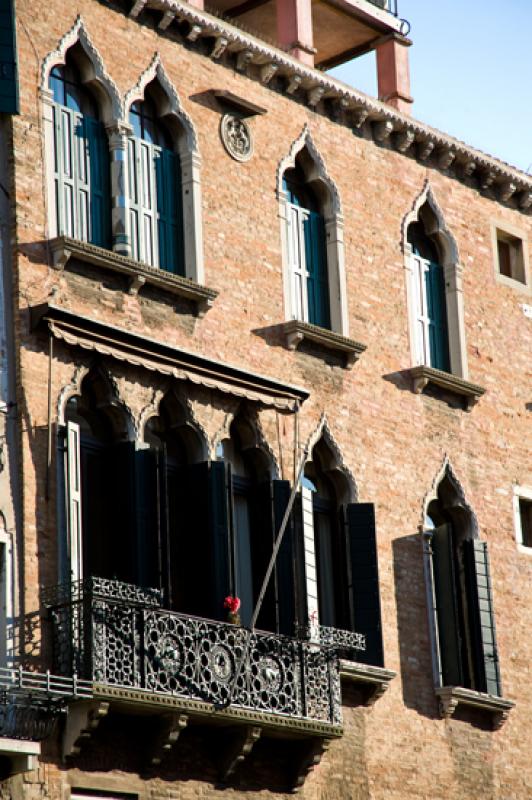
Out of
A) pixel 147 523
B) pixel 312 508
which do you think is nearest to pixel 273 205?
pixel 312 508

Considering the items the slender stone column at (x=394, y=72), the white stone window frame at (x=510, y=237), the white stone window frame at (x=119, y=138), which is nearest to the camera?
the white stone window frame at (x=119, y=138)

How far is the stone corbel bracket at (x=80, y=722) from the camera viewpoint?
Result: 18.2 metres

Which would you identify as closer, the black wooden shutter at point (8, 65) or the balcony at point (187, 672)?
the balcony at point (187, 672)

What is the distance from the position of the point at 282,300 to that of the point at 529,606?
533 centimetres

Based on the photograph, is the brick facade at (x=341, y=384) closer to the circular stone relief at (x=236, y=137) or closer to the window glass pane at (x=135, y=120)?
the circular stone relief at (x=236, y=137)

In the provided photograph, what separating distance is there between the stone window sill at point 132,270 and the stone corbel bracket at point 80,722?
4.52m

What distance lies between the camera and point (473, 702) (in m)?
23.2

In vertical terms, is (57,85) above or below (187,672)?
above

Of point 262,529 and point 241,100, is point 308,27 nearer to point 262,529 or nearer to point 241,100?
point 241,100

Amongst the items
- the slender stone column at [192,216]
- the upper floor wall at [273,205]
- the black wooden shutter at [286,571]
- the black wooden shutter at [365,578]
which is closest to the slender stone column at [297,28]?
the upper floor wall at [273,205]

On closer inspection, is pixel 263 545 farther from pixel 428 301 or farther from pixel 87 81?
pixel 87 81

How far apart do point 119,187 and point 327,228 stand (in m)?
3.61

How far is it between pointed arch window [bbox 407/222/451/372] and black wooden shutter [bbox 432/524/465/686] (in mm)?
2364

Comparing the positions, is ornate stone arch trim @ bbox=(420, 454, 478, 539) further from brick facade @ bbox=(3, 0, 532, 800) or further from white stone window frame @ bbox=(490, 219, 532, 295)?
white stone window frame @ bbox=(490, 219, 532, 295)
